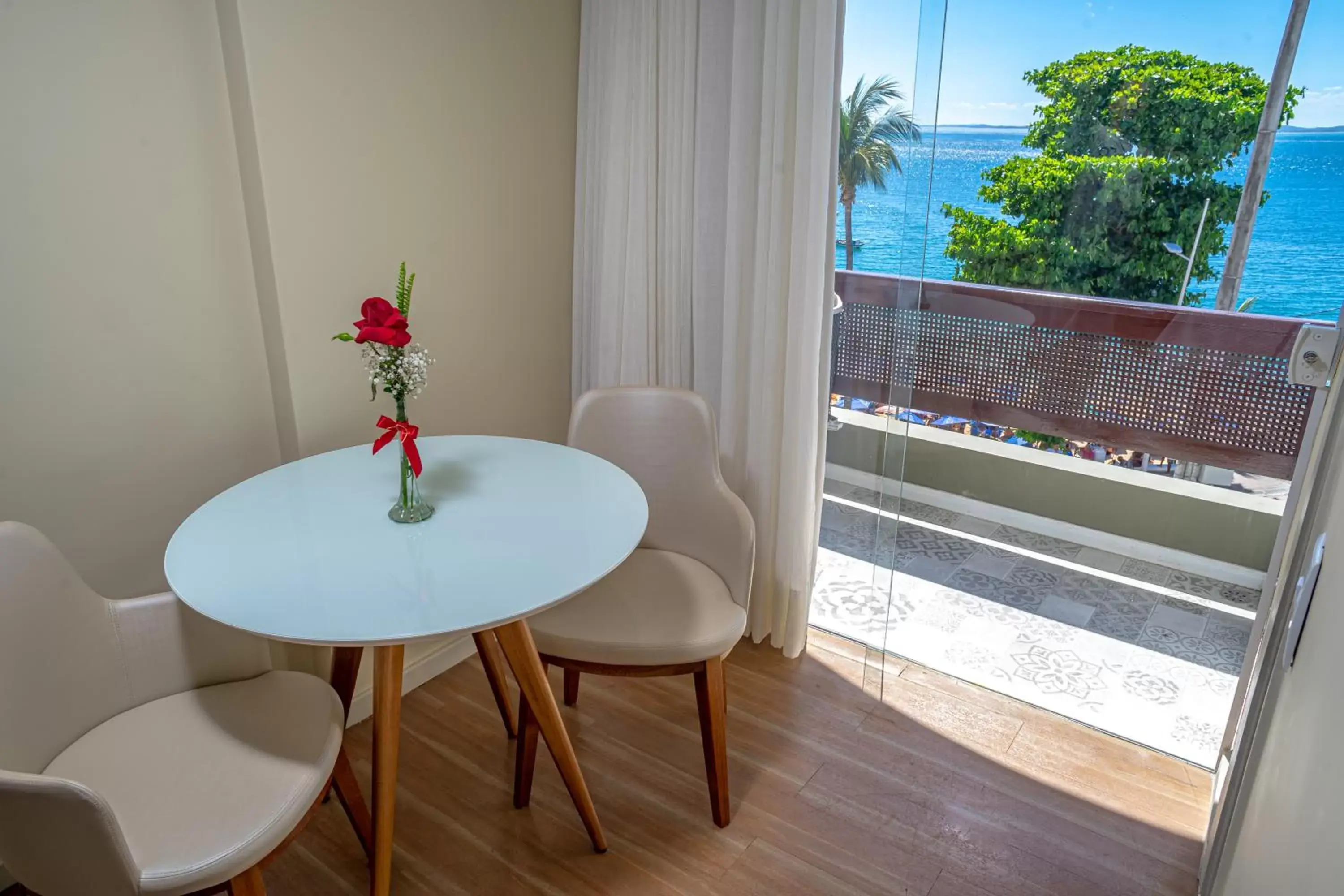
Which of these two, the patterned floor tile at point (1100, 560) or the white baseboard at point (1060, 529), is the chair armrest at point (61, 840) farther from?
the patterned floor tile at point (1100, 560)

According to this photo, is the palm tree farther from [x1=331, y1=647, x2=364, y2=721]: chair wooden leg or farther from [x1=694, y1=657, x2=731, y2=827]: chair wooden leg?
[x1=331, y1=647, x2=364, y2=721]: chair wooden leg

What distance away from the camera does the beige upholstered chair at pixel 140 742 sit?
1.27 meters

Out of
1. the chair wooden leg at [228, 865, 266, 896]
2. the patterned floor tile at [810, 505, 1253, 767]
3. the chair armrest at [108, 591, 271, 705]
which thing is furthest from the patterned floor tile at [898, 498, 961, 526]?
the chair wooden leg at [228, 865, 266, 896]

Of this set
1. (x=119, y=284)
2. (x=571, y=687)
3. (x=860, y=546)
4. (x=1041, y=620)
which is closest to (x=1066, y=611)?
(x=1041, y=620)

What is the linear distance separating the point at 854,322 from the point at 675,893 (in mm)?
1615

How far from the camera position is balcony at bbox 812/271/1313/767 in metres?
2.12

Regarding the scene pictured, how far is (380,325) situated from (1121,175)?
177 centimetres

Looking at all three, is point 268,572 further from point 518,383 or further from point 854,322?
point 854,322

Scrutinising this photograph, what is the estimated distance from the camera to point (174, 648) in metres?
1.72

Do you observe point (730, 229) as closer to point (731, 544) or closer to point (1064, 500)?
point (731, 544)

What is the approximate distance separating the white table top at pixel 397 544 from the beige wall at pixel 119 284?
265mm

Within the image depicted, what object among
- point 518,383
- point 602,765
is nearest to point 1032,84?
point 518,383

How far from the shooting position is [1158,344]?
214 cm

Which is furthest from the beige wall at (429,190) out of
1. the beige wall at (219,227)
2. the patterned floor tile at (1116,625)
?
the patterned floor tile at (1116,625)
